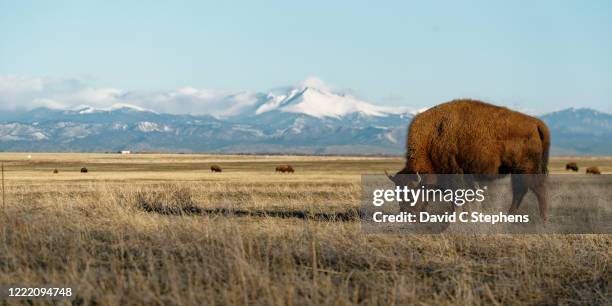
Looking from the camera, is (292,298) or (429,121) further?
(429,121)

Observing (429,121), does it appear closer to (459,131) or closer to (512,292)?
(459,131)

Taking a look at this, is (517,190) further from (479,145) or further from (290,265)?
(290,265)

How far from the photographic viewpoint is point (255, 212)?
18.6 meters

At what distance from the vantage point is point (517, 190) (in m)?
17.5

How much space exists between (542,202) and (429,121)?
3217mm

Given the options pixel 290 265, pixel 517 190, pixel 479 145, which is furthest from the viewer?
pixel 517 190

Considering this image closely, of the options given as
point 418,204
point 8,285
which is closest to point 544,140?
point 418,204

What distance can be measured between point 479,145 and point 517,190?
1.43m

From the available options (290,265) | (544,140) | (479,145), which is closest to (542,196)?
(544,140)

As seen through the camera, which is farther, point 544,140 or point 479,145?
point 544,140

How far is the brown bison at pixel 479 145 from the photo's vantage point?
56.4ft

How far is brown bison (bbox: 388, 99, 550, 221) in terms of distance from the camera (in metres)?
17.2

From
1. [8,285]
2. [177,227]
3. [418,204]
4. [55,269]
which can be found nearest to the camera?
[8,285]

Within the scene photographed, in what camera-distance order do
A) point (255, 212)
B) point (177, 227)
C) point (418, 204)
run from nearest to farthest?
1. point (177, 227)
2. point (418, 204)
3. point (255, 212)
